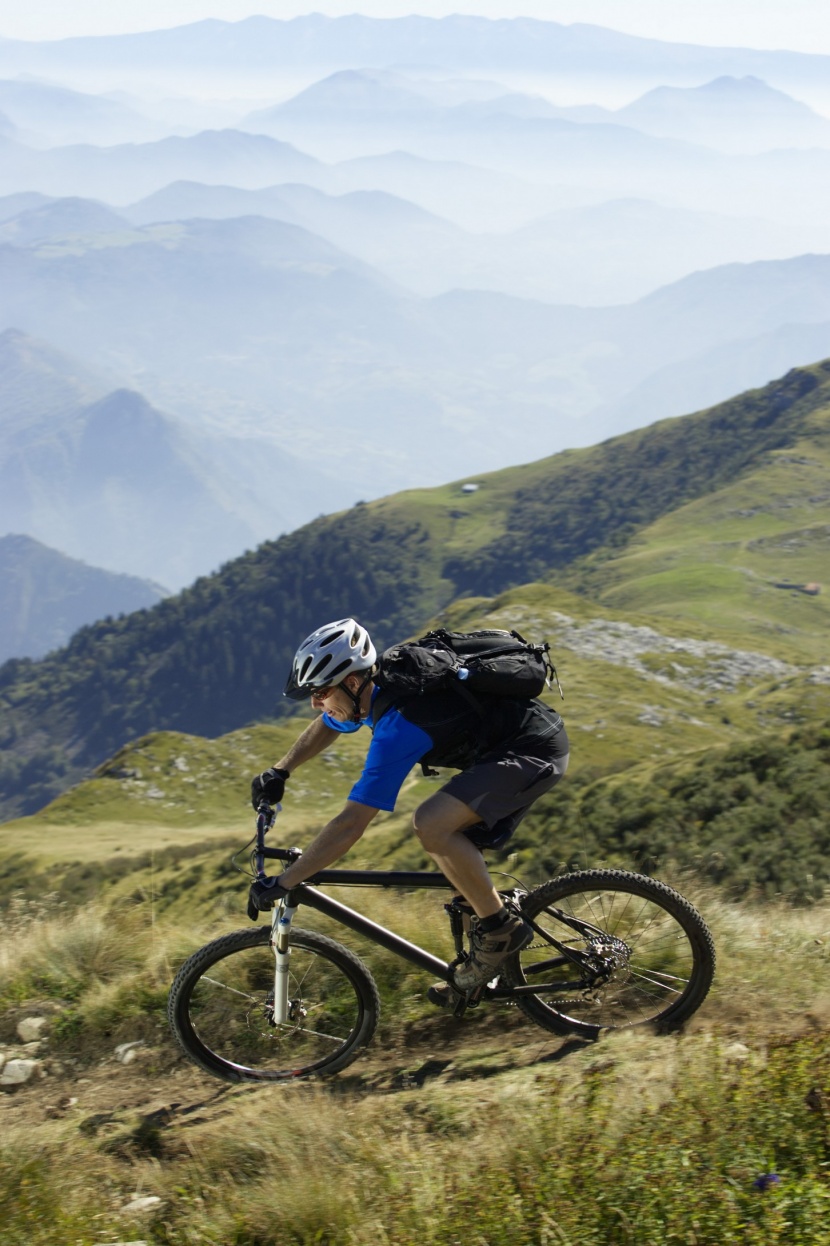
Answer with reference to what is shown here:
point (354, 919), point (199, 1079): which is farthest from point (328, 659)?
point (199, 1079)

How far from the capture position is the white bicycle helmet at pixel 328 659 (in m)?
5.89

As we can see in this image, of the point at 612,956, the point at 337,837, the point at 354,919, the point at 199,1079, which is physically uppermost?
the point at 337,837

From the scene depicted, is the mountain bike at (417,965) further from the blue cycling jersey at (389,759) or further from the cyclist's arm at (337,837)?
the blue cycling jersey at (389,759)

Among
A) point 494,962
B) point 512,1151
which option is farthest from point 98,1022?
point 512,1151

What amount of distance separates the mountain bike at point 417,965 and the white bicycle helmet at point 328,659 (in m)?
0.95

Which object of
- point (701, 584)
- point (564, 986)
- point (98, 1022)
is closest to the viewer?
point (564, 986)

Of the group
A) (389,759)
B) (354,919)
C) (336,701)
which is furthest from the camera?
(354,919)

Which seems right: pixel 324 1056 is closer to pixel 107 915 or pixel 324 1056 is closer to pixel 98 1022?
pixel 98 1022

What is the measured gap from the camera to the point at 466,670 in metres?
5.82

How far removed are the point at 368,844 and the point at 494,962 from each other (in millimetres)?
35944

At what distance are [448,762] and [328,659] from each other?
0.98 metres

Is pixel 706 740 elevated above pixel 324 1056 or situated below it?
below

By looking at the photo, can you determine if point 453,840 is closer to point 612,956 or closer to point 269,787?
point 269,787

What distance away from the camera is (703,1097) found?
5.03 m
